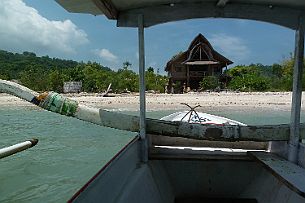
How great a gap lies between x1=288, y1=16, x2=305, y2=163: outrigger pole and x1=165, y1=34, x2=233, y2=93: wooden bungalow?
32778mm

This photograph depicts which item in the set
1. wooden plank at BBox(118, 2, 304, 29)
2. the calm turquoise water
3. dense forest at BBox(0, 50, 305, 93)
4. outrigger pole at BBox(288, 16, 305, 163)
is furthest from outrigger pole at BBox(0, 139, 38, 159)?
dense forest at BBox(0, 50, 305, 93)

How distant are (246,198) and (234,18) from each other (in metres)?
2.09

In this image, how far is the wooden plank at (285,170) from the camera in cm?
247

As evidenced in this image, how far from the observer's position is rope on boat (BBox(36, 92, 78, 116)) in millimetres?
3191

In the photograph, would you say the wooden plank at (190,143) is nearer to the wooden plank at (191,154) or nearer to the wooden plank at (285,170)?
the wooden plank at (191,154)

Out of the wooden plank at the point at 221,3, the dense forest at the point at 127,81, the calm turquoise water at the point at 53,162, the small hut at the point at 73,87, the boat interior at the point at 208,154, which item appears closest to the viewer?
the boat interior at the point at 208,154

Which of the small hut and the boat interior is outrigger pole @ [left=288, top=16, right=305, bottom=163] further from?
the small hut

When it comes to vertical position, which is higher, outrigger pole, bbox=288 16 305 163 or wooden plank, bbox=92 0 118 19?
wooden plank, bbox=92 0 118 19

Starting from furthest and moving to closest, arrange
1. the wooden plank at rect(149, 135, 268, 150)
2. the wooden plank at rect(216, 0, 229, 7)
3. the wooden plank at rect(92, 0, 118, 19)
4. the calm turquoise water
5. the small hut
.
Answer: the small hut → the calm turquoise water → the wooden plank at rect(149, 135, 268, 150) → the wooden plank at rect(216, 0, 229, 7) → the wooden plank at rect(92, 0, 118, 19)

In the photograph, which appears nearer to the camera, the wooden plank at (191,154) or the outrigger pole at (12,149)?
the outrigger pole at (12,149)

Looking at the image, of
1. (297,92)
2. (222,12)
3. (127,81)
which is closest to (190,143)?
(297,92)

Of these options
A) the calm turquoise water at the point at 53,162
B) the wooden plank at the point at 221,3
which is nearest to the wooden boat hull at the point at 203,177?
the wooden plank at the point at 221,3

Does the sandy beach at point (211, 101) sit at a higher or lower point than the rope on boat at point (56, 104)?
lower

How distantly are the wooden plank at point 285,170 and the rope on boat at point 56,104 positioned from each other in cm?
207
